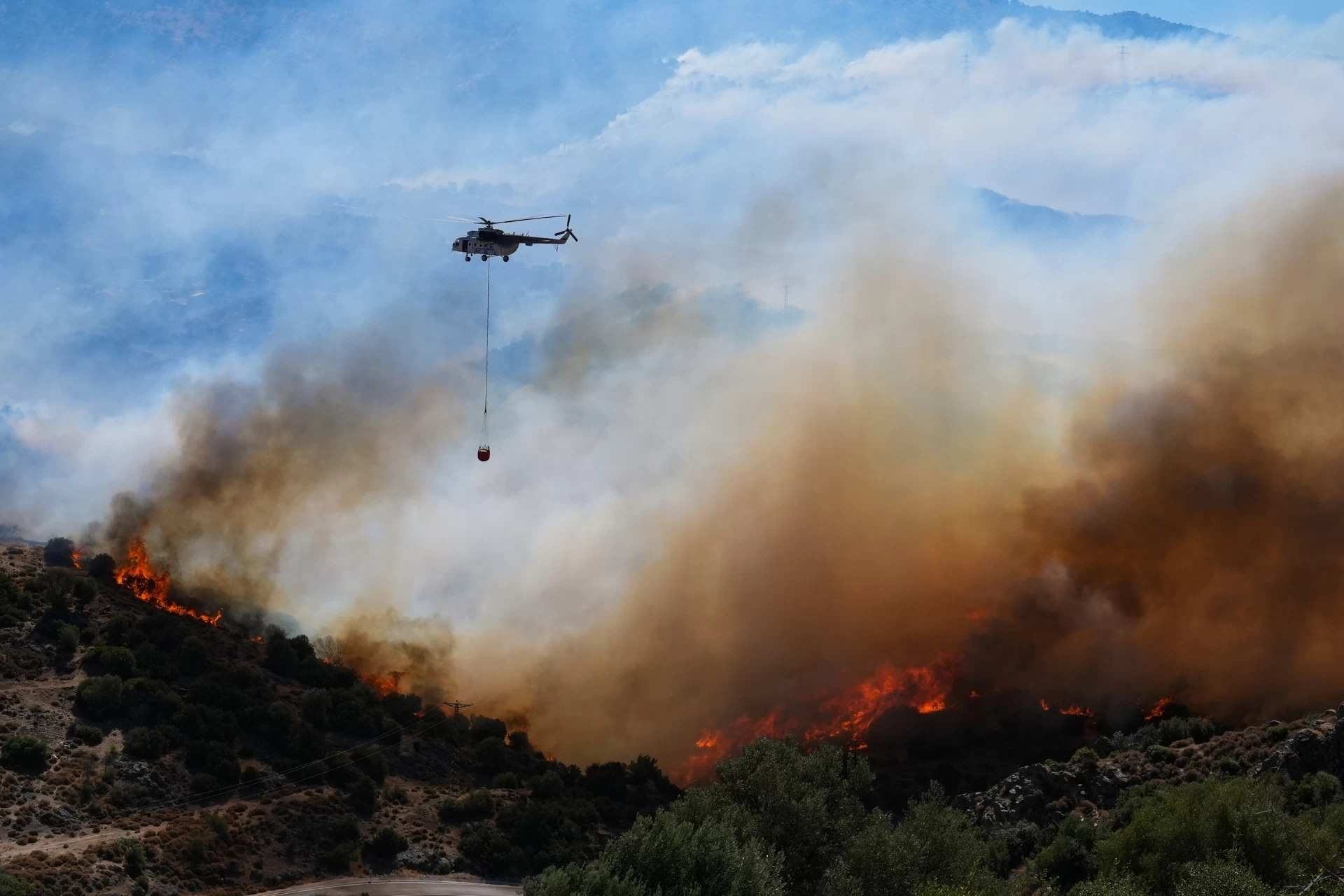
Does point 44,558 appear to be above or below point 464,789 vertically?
above

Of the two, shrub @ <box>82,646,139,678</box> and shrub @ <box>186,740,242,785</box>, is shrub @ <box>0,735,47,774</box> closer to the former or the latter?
shrub @ <box>186,740,242,785</box>

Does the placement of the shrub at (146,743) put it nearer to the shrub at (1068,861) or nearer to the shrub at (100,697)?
the shrub at (100,697)

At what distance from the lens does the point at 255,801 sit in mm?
93562

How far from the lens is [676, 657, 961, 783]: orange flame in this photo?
11444cm

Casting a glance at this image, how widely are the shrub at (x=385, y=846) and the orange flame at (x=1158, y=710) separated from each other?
60400 mm

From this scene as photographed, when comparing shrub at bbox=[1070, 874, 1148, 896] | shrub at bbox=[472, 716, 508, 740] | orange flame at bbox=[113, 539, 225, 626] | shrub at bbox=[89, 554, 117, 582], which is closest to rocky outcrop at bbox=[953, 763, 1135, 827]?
shrub at bbox=[1070, 874, 1148, 896]

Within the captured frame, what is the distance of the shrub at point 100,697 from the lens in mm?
95500

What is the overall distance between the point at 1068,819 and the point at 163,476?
4342 inches

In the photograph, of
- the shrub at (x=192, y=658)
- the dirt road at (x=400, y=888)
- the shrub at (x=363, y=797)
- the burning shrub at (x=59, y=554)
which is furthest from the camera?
the burning shrub at (x=59, y=554)

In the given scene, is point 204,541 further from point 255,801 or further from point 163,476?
point 255,801

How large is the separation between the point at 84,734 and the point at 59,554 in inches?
1302

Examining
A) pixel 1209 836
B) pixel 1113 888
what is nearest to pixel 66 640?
pixel 1113 888

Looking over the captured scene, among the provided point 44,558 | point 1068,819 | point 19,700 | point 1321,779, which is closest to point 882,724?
point 1068,819

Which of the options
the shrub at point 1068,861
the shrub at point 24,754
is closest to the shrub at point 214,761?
the shrub at point 24,754
